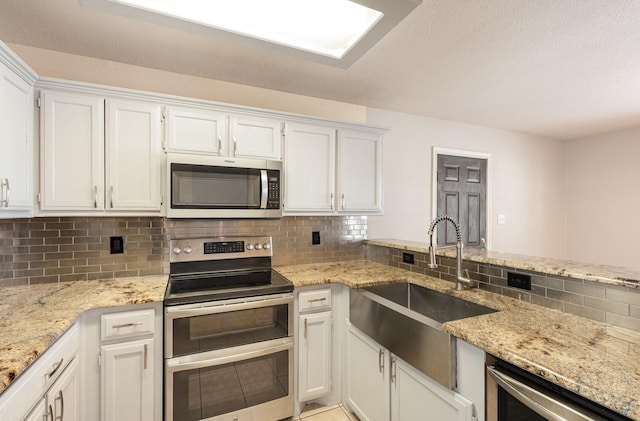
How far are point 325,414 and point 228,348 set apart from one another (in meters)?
0.87

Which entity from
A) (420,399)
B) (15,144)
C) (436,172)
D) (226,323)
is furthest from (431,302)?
(15,144)

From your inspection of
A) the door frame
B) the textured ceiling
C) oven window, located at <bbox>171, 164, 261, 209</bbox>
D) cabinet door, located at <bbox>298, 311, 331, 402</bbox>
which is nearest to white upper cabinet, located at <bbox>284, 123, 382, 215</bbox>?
oven window, located at <bbox>171, 164, 261, 209</bbox>

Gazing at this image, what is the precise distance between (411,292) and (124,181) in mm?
2028

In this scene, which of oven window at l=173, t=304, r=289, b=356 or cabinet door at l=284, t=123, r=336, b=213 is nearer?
oven window at l=173, t=304, r=289, b=356

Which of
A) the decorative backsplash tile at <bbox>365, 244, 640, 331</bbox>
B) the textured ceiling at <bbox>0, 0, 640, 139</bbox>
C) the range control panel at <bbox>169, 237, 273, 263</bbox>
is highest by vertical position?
the textured ceiling at <bbox>0, 0, 640, 139</bbox>

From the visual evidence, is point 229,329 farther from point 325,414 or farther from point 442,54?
point 442,54

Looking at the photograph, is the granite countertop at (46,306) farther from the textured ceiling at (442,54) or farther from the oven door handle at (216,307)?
the textured ceiling at (442,54)

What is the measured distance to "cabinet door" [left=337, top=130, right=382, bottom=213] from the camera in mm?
2455

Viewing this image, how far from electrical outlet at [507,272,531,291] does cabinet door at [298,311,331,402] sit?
1123 millimetres

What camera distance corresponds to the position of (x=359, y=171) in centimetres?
253

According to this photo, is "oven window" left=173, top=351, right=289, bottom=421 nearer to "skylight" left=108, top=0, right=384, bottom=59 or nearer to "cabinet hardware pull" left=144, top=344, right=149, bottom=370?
"cabinet hardware pull" left=144, top=344, right=149, bottom=370

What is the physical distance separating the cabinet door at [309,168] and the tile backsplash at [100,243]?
1.00 feet

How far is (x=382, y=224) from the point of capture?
121 inches

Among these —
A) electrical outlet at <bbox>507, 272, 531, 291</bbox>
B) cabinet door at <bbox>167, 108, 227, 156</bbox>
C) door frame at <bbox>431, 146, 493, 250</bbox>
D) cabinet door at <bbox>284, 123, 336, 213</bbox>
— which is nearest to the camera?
electrical outlet at <bbox>507, 272, 531, 291</bbox>
